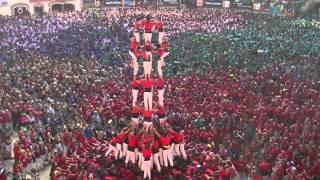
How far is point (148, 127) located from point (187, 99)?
277 inches

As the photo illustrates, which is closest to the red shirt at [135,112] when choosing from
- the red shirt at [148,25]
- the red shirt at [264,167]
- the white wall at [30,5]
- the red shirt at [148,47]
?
the red shirt at [148,47]

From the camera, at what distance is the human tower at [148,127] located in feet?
57.2

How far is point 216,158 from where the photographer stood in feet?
59.3

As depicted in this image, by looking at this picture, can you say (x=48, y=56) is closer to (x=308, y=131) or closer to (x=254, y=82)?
(x=254, y=82)

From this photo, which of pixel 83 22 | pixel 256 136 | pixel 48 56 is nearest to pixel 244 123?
pixel 256 136

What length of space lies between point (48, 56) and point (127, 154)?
17.1m

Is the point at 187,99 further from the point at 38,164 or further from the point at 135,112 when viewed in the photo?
the point at 38,164

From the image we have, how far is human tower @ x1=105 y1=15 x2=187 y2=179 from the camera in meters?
17.4

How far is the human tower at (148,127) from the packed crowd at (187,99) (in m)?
0.42

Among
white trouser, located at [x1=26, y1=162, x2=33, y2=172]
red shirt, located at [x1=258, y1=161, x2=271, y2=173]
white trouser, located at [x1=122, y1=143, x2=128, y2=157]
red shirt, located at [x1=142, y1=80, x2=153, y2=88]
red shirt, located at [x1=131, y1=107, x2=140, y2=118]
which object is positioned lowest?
white trouser, located at [x1=26, y1=162, x2=33, y2=172]

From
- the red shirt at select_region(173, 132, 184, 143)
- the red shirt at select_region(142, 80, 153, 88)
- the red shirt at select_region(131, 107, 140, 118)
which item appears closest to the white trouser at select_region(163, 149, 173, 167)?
the red shirt at select_region(173, 132, 184, 143)

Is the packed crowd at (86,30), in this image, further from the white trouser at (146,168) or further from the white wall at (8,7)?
the white trouser at (146,168)

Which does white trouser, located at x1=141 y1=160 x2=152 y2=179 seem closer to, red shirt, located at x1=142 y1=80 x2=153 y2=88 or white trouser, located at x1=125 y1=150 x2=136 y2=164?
white trouser, located at x1=125 y1=150 x2=136 y2=164

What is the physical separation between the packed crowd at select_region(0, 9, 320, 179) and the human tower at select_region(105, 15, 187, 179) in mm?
421
